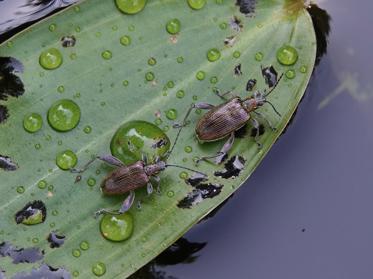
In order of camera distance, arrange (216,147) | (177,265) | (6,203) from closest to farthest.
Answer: (6,203)
(216,147)
(177,265)

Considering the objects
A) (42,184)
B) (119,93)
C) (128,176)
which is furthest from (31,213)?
(119,93)

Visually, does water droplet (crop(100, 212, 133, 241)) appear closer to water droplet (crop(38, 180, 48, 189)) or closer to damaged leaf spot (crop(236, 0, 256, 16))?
water droplet (crop(38, 180, 48, 189))

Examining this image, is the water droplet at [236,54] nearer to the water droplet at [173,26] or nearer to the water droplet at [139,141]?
the water droplet at [173,26]

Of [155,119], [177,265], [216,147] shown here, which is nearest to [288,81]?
[216,147]

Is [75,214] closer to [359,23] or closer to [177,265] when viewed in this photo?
[177,265]

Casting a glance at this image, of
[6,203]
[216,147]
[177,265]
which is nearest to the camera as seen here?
[6,203]

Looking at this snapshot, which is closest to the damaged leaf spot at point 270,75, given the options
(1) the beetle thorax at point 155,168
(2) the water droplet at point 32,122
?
(1) the beetle thorax at point 155,168
